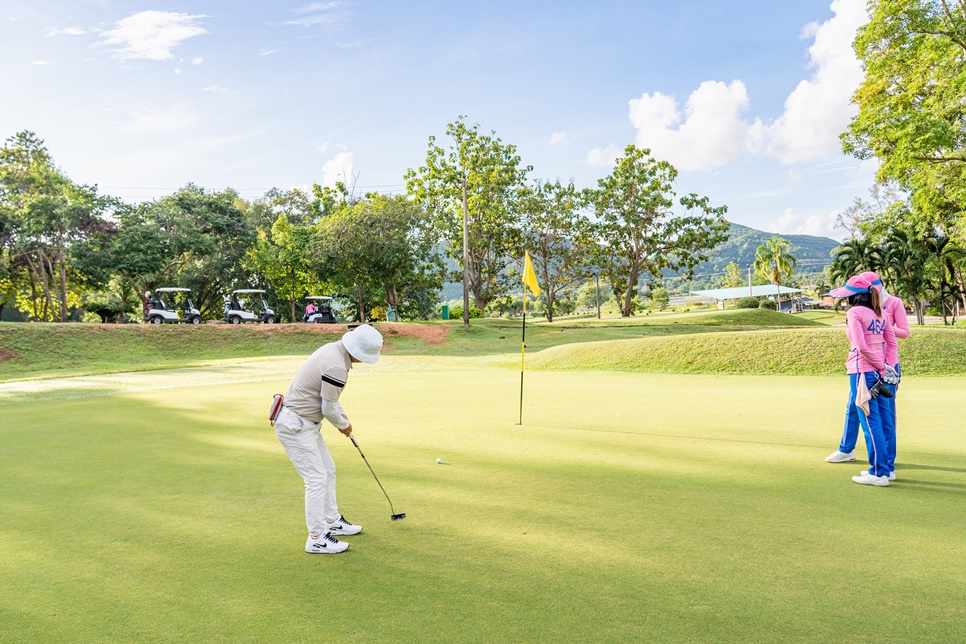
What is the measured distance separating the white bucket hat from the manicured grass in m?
25.2

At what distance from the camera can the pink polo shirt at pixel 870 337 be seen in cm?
691

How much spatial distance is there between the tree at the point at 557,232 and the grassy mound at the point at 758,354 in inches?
1339

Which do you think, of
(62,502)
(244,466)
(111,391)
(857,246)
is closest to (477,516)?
(244,466)

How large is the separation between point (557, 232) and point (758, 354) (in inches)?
1555

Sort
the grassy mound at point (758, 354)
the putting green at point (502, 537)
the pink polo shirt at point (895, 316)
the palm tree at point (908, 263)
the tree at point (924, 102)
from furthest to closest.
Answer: the palm tree at point (908, 263)
the tree at point (924, 102)
the grassy mound at point (758, 354)
the pink polo shirt at point (895, 316)
the putting green at point (502, 537)

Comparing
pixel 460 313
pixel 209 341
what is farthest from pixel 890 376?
pixel 460 313

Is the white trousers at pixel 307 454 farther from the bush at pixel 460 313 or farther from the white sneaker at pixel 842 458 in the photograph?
the bush at pixel 460 313

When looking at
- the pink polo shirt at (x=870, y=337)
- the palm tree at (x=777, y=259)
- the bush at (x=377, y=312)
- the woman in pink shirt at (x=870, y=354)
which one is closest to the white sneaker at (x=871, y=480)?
the woman in pink shirt at (x=870, y=354)

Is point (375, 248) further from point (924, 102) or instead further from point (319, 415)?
point (319, 415)

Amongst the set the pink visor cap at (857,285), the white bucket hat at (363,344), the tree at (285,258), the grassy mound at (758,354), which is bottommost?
the grassy mound at (758,354)

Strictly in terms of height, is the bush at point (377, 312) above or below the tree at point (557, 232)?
below

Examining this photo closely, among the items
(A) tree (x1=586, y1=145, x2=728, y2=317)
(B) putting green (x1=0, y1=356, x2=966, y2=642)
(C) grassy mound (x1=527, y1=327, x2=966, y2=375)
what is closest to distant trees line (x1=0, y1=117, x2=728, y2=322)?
(A) tree (x1=586, y1=145, x2=728, y2=317)

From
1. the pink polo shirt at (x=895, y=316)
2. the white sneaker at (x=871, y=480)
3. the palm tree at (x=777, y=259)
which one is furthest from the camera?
the palm tree at (x=777, y=259)

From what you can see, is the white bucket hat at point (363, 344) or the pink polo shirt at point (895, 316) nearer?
the white bucket hat at point (363, 344)
